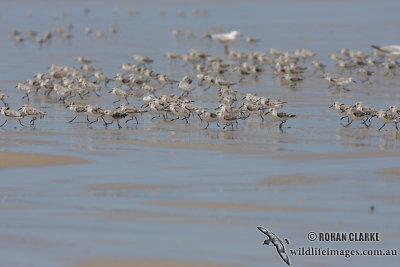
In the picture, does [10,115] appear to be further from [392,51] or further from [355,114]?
[392,51]

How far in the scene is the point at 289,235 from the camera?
9.30 metres

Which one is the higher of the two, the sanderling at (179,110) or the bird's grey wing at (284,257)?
the bird's grey wing at (284,257)

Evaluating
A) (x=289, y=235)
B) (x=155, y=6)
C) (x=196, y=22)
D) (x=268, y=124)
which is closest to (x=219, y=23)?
(x=196, y=22)

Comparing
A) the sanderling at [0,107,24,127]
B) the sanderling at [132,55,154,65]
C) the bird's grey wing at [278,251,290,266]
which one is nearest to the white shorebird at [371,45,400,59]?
the sanderling at [132,55,154,65]

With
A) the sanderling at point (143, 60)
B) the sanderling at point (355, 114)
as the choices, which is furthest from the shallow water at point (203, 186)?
the sanderling at point (143, 60)

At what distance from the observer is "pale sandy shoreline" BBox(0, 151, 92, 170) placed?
1291cm

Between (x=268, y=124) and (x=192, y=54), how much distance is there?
34.1ft

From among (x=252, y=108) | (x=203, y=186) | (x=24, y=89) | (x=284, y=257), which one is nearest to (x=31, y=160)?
(x=203, y=186)

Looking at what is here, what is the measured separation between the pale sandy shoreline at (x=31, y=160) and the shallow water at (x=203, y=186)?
0.25m

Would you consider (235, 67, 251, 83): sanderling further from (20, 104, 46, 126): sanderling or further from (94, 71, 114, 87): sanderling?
(20, 104, 46, 126): sanderling

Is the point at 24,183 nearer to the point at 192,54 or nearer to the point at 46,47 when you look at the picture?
the point at 192,54

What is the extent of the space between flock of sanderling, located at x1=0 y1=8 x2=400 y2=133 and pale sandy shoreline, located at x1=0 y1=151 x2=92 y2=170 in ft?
9.21

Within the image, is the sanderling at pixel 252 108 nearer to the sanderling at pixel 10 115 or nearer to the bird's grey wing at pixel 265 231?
the sanderling at pixel 10 115

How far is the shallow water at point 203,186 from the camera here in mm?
9047
